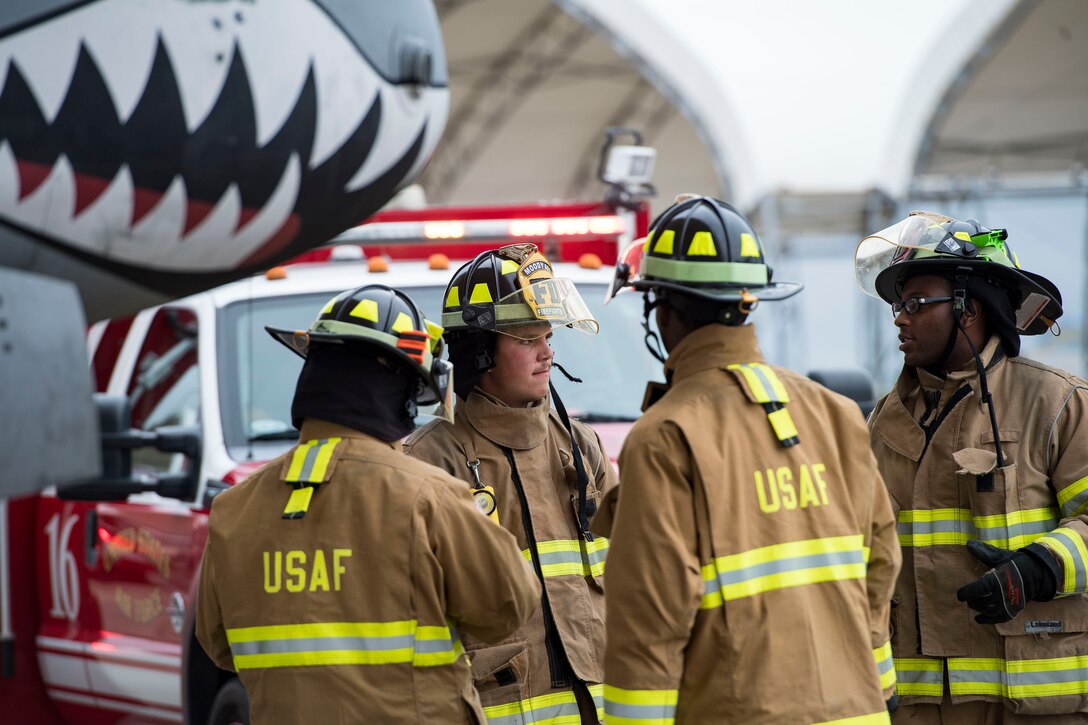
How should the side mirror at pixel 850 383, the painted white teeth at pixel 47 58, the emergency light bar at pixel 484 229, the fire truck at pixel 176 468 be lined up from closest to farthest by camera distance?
1. the painted white teeth at pixel 47 58
2. the side mirror at pixel 850 383
3. the fire truck at pixel 176 468
4. the emergency light bar at pixel 484 229

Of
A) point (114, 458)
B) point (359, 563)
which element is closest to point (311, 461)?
point (359, 563)

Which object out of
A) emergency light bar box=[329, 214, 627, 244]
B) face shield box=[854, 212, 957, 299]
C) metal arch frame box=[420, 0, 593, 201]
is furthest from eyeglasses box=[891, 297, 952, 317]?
metal arch frame box=[420, 0, 593, 201]

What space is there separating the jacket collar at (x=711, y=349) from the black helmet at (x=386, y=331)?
0.59 metres

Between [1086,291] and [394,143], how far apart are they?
16882 millimetres

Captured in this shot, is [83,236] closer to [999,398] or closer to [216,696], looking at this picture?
[999,398]

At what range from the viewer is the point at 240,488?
3.20 m

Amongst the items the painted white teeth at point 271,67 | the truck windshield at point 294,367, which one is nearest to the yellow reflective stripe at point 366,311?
the painted white teeth at point 271,67

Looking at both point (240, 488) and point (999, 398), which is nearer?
point (240, 488)

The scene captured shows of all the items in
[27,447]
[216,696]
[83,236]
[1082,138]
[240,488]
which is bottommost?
[216,696]

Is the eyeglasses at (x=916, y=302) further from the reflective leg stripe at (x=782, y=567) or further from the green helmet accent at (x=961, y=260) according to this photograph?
the reflective leg stripe at (x=782, y=567)

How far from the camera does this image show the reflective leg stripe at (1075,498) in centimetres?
356

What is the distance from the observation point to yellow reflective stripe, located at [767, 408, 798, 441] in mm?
2840

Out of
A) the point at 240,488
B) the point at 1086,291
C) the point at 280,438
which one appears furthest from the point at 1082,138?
the point at 240,488

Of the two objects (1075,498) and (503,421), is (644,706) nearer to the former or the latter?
(503,421)
